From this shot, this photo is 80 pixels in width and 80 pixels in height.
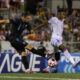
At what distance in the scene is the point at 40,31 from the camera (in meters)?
20.3

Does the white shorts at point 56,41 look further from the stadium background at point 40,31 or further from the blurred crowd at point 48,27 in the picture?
the blurred crowd at point 48,27

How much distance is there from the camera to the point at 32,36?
19828 millimetres

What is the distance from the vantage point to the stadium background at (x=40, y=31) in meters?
14.9

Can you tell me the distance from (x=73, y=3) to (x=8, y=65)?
781cm

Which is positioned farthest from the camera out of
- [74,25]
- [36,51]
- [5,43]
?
[74,25]

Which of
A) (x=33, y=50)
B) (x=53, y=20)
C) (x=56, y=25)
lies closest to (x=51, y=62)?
(x=33, y=50)

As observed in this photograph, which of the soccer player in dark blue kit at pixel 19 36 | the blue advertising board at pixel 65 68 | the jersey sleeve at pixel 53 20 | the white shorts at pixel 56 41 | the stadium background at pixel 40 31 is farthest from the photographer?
the blue advertising board at pixel 65 68

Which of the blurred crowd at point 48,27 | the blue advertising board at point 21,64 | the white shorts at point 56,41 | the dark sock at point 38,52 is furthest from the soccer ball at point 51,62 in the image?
the blurred crowd at point 48,27

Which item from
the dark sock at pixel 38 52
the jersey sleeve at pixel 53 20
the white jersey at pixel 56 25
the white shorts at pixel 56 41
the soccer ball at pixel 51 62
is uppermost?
the jersey sleeve at pixel 53 20

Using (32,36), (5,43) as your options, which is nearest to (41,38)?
(32,36)

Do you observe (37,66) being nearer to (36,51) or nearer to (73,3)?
(36,51)

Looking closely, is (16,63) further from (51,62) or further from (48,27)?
(48,27)

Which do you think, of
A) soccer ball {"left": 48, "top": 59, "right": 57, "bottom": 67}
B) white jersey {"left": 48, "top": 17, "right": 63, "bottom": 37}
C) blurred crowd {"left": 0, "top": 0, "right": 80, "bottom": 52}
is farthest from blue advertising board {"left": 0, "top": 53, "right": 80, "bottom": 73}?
blurred crowd {"left": 0, "top": 0, "right": 80, "bottom": 52}

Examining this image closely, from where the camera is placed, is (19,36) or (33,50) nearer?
(33,50)
